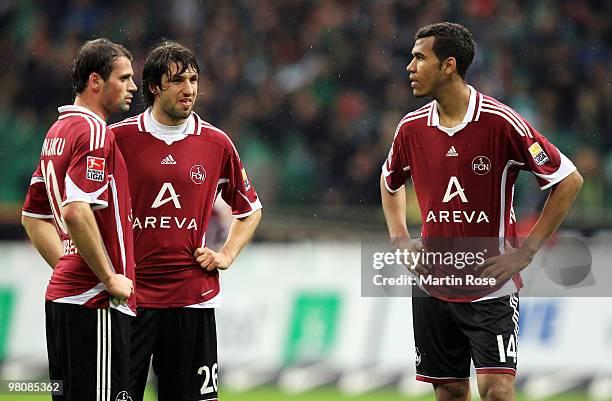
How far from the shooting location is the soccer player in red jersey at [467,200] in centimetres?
518

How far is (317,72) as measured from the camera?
12.5 m

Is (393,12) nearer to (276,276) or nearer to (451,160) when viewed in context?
(276,276)

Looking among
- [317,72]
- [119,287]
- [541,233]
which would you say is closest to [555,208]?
[541,233]

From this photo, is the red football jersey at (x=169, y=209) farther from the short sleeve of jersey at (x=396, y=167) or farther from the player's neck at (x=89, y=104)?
the short sleeve of jersey at (x=396, y=167)

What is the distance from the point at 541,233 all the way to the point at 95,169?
2135mm

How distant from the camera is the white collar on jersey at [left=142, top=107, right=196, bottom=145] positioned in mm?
5082

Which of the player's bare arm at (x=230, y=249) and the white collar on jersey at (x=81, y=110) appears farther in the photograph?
the player's bare arm at (x=230, y=249)

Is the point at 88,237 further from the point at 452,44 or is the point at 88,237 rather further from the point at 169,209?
the point at 452,44

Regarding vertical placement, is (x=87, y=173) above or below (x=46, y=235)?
above

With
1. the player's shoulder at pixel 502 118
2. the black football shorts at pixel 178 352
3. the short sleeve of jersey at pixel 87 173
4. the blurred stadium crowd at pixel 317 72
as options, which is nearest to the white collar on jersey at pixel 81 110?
the short sleeve of jersey at pixel 87 173

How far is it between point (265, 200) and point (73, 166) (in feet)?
20.9

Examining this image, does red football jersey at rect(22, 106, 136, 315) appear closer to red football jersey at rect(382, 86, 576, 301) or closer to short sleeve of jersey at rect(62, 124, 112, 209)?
short sleeve of jersey at rect(62, 124, 112, 209)

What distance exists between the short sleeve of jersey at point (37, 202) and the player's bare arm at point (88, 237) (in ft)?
1.93

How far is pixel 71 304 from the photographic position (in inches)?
175
